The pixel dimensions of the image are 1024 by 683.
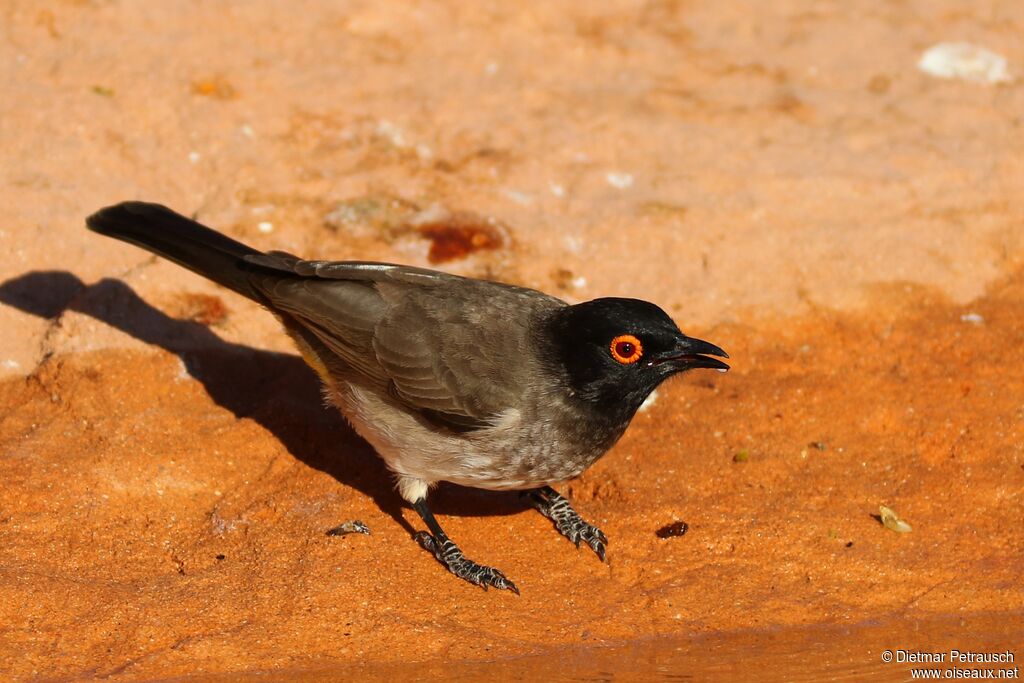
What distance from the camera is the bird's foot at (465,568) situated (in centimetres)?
553

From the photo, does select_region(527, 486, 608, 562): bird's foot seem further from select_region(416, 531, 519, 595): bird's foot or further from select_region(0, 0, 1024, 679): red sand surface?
select_region(416, 531, 519, 595): bird's foot

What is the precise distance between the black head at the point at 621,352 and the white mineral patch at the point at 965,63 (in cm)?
560

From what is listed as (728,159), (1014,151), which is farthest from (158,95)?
(1014,151)

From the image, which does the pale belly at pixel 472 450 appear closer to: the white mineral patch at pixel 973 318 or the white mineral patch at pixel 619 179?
the white mineral patch at pixel 973 318

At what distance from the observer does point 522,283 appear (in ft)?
24.7

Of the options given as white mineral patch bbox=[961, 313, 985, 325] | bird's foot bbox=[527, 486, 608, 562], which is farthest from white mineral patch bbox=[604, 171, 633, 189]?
bird's foot bbox=[527, 486, 608, 562]

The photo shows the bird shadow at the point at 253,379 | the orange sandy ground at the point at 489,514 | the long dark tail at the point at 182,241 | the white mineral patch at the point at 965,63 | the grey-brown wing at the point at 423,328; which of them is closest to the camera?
the orange sandy ground at the point at 489,514

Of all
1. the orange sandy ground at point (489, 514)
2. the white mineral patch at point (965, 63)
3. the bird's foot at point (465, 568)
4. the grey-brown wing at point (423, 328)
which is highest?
the white mineral patch at point (965, 63)

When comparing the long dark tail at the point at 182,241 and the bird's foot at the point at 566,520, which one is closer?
the bird's foot at the point at 566,520

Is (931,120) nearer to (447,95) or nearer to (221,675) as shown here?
(447,95)

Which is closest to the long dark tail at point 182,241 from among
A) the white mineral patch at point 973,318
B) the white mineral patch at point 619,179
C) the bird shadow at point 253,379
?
the bird shadow at point 253,379

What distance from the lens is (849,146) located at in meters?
8.98

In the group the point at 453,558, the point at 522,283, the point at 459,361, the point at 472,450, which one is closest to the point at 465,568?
the point at 453,558

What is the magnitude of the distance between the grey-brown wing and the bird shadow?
713 mm
